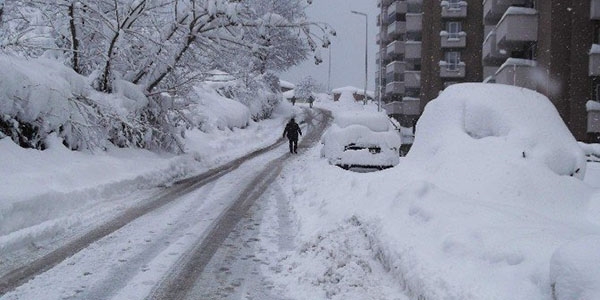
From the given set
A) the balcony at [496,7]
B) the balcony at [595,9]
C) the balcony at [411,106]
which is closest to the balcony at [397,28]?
the balcony at [411,106]

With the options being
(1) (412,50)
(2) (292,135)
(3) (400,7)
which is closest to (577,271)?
(2) (292,135)

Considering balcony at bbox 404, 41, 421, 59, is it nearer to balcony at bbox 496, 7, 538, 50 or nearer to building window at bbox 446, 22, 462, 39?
building window at bbox 446, 22, 462, 39

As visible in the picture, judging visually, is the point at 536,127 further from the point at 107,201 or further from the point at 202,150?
the point at 202,150

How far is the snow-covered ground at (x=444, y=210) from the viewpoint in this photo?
13.3 ft

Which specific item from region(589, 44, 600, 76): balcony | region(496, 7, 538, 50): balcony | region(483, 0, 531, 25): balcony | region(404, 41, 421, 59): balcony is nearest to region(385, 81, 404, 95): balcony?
region(404, 41, 421, 59): balcony

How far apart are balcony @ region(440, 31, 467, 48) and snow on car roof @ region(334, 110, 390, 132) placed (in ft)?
99.7

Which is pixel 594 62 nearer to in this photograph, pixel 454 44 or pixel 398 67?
pixel 454 44

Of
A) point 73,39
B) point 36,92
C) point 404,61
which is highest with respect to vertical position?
point 404,61

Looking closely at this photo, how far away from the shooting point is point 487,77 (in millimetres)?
29766

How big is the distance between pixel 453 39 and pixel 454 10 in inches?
90.5

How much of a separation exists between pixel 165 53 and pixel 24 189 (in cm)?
902

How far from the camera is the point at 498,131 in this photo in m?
7.91

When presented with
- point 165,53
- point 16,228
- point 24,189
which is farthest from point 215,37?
point 16,228

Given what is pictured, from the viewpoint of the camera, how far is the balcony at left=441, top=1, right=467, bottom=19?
4262 cm
